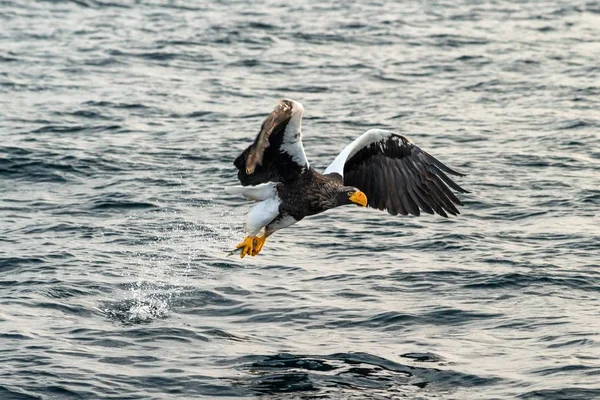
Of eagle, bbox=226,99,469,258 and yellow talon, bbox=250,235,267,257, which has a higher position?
eagle, bbox=226,99,469,258

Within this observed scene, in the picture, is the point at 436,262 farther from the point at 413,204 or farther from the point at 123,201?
the point at 123,201

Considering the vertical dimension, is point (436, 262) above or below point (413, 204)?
below

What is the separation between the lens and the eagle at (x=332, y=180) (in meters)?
11.4

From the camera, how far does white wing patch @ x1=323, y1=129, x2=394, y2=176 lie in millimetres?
12125

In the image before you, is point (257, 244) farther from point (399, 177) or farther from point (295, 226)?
point (295, 226)

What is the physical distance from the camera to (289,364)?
11.0 m

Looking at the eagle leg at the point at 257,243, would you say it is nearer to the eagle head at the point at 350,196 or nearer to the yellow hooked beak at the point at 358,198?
the eagle head at the point at 350,196

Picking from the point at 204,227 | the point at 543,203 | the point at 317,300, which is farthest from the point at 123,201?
the point at 543,203

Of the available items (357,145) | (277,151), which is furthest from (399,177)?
(277,151)

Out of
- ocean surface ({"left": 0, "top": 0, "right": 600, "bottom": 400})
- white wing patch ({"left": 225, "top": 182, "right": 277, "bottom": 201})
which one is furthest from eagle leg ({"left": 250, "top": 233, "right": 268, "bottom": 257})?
ocean surface ({"left": 0, "top": 0, "right": 600, "bottom": 400})

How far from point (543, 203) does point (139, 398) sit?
720cm

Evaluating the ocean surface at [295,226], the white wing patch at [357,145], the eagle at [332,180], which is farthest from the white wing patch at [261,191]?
the ocean surface at [295,226]

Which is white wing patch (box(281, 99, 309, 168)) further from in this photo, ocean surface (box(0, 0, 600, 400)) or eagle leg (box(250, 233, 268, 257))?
ocean surface (box(0, 0, 600, 400))

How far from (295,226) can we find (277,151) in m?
3.79
